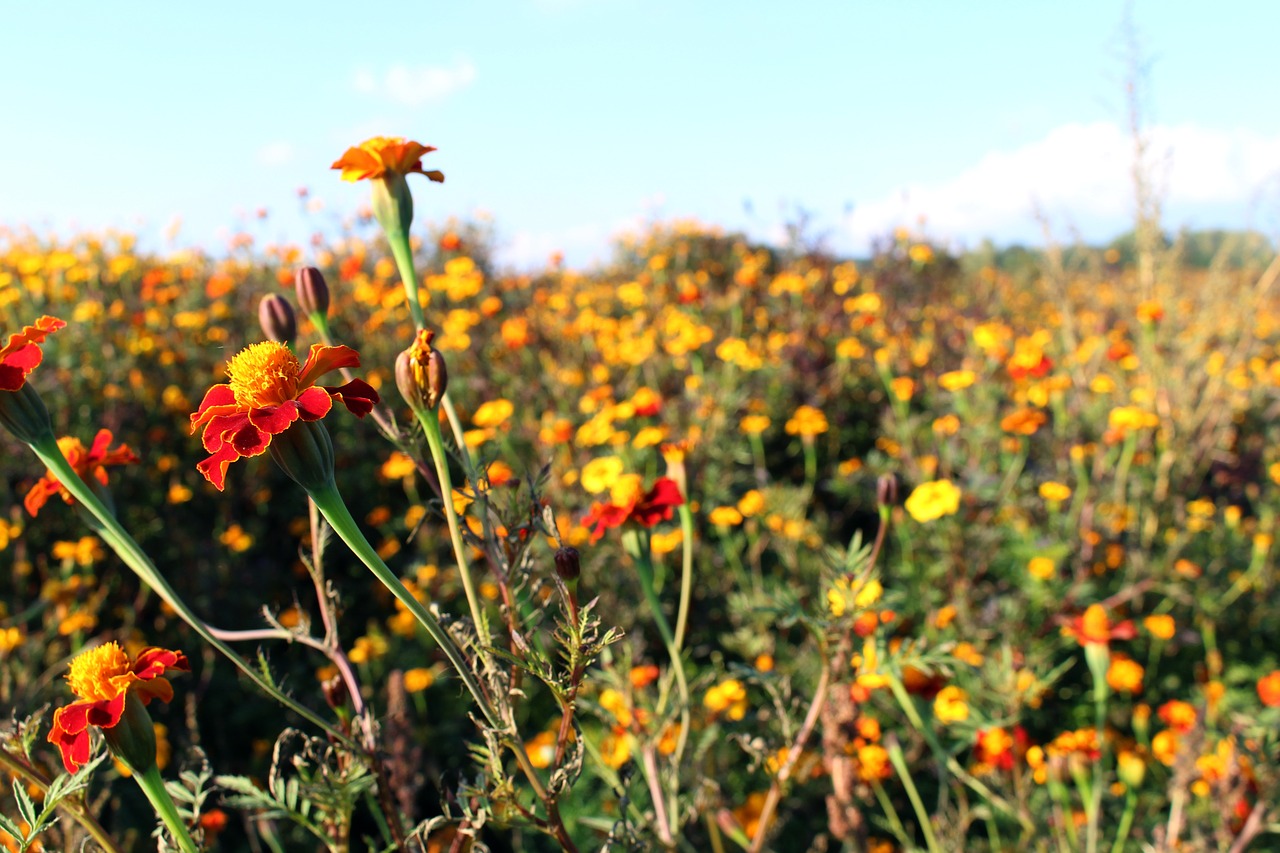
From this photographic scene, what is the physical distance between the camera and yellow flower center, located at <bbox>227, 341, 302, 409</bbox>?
675 millimetres

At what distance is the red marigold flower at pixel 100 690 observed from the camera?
0.73 metres

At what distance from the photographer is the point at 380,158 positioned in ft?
3.21

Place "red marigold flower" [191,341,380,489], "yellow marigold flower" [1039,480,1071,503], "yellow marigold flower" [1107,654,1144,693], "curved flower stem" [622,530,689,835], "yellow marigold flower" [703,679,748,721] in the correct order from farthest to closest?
"yellow marigold flower" [1039,480,1071,503], "yellow marigold flower" [1107,654,1144,693], "yellow marigold flower" [703,679,748,721], "curved flower stem" [622,530,689,835], "red marigold flower" [191,341,380,489]

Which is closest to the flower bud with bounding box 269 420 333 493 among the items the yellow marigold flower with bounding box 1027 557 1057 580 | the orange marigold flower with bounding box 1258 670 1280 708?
the orange marigold flower with bounding box 1258 670 1280 708

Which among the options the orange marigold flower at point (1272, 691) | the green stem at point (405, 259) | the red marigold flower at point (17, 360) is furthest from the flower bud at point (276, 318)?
the orange marigold flower at point (1272, 691)

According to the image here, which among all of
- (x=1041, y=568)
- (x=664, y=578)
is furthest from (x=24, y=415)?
(x=1041, y=568)

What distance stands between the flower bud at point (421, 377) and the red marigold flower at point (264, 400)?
0.09 m

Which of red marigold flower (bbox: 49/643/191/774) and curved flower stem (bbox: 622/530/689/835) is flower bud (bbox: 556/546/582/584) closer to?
curved flower stem (bbox: 622/530/689/835)

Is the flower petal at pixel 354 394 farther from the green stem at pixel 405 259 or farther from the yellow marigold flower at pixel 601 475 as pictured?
the yellow marigold flower at pixel 601 475

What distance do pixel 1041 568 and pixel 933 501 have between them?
0.82 metres

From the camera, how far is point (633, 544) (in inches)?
46.9

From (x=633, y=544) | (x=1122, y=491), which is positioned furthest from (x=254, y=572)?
(x=1122, y=491)

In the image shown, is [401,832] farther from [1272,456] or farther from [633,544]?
[1272,456]

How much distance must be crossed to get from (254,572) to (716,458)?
1798mm
